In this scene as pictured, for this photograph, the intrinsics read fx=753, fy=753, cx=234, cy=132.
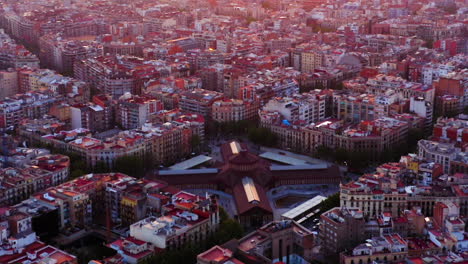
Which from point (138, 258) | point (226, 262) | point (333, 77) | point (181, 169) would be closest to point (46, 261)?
point (138, 258)

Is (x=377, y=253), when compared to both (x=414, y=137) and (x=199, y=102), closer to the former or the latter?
(x=414, y=137)

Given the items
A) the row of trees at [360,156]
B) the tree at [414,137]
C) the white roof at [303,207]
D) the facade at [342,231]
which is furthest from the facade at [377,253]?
the tree at [414,137]

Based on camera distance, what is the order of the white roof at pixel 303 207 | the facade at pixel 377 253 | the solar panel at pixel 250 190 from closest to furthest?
the facade at pixel 377 253 < the white roof at pixel 303 207 < the solar panel at pixel 250 190

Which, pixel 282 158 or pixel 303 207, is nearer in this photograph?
pixel 303 207

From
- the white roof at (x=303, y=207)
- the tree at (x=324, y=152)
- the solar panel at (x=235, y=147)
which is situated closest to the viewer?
the white roof at (x=303, y=207)

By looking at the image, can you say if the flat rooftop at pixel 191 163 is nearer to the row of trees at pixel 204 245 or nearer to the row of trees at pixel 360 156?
the row of trees at pixel 360 156

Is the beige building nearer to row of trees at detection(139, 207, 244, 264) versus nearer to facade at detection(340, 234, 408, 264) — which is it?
row of trees at detection(139, 207, 244, 264)

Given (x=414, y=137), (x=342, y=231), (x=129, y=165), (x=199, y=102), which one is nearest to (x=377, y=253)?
(x=342, y=231)
